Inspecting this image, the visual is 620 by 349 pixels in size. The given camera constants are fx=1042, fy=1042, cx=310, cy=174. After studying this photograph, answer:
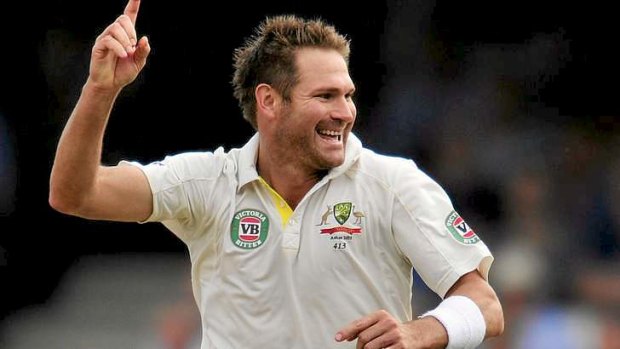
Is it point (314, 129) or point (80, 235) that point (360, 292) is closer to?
point (314, 129)

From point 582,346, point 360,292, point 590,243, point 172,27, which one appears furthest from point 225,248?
point 172,27

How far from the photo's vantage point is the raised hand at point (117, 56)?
311cm

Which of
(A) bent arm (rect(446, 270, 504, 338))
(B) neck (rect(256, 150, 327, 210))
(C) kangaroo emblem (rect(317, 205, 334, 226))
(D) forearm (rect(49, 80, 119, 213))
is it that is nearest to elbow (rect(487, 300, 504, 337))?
(A) bent arm (rect(446, 270, 504, 338))

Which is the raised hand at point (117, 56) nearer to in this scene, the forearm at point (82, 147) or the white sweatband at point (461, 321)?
the forearm at point (82, 147)

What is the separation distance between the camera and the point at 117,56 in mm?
A: 3141

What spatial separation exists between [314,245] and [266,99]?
0.61m

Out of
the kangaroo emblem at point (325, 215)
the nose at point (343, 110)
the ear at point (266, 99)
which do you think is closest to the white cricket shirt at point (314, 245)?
the kangaroo emblem at point (325, 215)

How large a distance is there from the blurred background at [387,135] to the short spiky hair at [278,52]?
8.97 feet

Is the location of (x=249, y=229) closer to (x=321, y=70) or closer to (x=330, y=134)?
(x=330, y=134)

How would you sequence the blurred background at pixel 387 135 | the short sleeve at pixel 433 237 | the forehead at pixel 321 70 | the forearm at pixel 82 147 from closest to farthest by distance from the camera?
the forearm at pixel 82 147
the short sleeve at pixel 433 237
the forehead at pixel 321 70
the blurred background at pixel 387 135

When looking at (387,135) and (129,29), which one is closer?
(129,29)

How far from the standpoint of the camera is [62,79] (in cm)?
734

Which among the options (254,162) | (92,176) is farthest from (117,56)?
(254,162)

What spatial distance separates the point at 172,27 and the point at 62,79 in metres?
0.89
